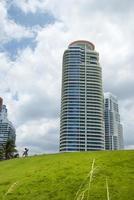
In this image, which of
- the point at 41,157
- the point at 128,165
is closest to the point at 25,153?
the point at 41,157

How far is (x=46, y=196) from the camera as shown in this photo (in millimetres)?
19375

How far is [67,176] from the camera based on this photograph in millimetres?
22047

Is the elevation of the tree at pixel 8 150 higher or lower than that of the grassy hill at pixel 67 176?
higher

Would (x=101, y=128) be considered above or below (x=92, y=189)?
above

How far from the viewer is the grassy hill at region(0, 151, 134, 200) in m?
19.1

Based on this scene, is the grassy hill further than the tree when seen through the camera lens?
No

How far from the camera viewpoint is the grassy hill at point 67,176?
19141 millimetres

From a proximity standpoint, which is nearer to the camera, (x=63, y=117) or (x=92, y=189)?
(x=92, y=189)

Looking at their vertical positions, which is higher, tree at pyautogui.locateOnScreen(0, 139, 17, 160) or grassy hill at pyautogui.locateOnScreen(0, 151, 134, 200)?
tree at pyautogui.locateOnScreen(0, 139, 17, 160)

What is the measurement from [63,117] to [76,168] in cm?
17385

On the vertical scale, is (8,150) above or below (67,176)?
above

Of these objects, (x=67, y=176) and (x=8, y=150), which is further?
(x=8, y=150)

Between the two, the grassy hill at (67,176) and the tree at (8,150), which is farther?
the tree at (8,150)

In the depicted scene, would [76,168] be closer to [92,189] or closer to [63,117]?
[92,189]
